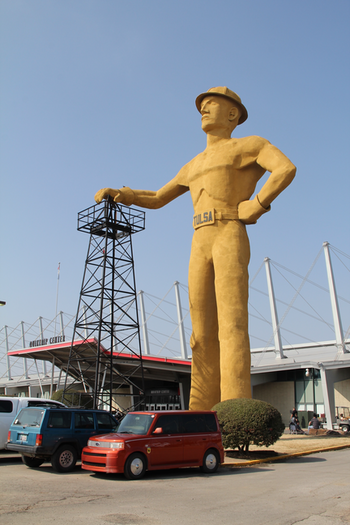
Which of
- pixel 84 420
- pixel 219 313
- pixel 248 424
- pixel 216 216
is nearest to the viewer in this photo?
pixel 84 420

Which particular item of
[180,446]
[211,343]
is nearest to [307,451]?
[211,343]

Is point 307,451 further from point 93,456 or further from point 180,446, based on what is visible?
point 93,456

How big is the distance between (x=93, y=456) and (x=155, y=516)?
3.59 meters

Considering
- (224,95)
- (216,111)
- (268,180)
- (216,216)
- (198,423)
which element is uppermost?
(224,95)

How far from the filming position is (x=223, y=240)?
15133mm

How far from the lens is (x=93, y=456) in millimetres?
9562

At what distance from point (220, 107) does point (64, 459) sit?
11.5 meters

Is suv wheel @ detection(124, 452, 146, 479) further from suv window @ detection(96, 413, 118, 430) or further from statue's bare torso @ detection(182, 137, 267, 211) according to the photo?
statue's bare torso @ detection(182, 137, 267, 211)

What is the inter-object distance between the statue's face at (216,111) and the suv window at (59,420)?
10.1 meters

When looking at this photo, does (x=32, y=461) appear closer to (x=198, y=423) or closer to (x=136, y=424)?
(x=136, y=424)

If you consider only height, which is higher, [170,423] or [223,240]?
[223,240]

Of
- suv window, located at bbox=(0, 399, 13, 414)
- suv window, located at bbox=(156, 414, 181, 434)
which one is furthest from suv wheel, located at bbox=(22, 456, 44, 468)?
suv window, located at bbox=(156, 414, 181, 434)

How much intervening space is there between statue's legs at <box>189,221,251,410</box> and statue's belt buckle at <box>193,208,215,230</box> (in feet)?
0.54

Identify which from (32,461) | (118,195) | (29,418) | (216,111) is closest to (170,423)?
(29,418)
